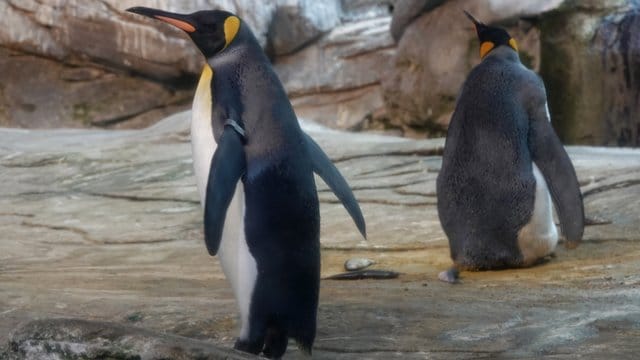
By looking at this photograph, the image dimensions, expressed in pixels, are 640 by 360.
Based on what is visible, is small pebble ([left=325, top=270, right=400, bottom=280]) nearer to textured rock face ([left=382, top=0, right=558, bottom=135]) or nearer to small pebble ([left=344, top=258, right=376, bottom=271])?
small pebble ([left=344, top=258, right=376, bottom=271])

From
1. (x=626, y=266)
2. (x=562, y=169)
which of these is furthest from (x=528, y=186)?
(x=626, y=266)

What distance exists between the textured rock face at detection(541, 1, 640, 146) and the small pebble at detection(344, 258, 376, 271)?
3738 millimetres

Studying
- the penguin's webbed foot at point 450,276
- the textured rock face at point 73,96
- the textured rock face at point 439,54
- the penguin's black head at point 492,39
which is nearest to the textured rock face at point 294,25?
the textured rock face at point 73,96

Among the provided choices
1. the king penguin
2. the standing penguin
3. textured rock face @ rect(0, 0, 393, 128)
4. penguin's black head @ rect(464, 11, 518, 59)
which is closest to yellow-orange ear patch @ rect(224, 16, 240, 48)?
the king penguin

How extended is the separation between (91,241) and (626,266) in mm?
2546

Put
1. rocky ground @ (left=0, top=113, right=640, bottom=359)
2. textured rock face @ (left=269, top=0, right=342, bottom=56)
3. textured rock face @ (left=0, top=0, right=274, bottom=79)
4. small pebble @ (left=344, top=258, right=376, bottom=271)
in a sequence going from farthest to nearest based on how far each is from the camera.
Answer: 1. textured rock face @ (left=269, top=0, right=342, bottom=56)
2. textured rock face @ (left=0, top=0, right=274, bottom=79)
3. small pebble @ (left=344, top=258, right=376, bottom=271)
4. rocky ground @ (left=0, top=113, right=640, bottom=359)

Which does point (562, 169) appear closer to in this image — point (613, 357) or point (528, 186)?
point (528, 186)

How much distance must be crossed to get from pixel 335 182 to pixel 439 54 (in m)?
5.85

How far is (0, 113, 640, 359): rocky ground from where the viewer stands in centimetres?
248

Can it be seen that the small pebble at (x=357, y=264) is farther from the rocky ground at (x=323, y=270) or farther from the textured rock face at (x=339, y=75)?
the textured rock face at (x=339, y=75)

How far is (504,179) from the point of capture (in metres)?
4.04

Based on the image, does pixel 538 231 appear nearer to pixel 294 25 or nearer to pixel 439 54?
pixel 439 54

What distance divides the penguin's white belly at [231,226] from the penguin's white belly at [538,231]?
5.69 ft

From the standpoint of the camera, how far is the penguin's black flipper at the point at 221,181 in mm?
2334
